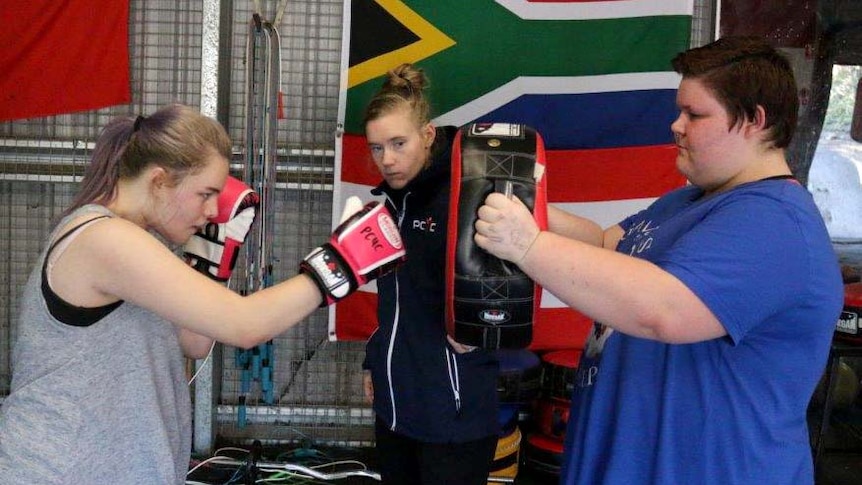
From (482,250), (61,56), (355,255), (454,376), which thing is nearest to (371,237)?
(355,255)

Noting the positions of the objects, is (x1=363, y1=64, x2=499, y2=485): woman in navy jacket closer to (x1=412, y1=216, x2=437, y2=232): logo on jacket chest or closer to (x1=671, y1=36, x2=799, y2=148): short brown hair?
(x1=412, y1=216, x2=437, y2=232): logo on jacket chest

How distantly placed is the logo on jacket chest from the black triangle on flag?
5.04 feet

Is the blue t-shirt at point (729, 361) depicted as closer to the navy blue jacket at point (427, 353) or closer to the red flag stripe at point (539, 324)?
the navy blue jacket at point (427, 353)

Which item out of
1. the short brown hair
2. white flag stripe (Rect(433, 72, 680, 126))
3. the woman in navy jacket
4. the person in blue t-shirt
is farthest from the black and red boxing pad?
white flag stripe (Rect(433, 72, 680, 126))

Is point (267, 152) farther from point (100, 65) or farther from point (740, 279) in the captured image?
point (740, 279)

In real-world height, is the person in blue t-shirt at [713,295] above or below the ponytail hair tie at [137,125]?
below

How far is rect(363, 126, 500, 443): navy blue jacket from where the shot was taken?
2.12 metres

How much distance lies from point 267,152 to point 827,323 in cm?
224

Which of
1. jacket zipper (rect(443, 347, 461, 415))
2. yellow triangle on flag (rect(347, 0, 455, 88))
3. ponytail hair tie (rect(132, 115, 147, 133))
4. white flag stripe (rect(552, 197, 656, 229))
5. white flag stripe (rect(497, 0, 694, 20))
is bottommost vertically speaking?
jacket zipper (rect(443, 347, 461, 415))

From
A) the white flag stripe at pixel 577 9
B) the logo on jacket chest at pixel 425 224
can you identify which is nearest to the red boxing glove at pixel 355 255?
the logo on jacket chest at pixel 425 224

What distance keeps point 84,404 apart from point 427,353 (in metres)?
0.94

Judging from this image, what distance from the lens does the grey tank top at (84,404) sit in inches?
56.4

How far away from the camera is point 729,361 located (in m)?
1.33

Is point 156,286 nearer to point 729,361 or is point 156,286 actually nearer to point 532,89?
point 729,361
